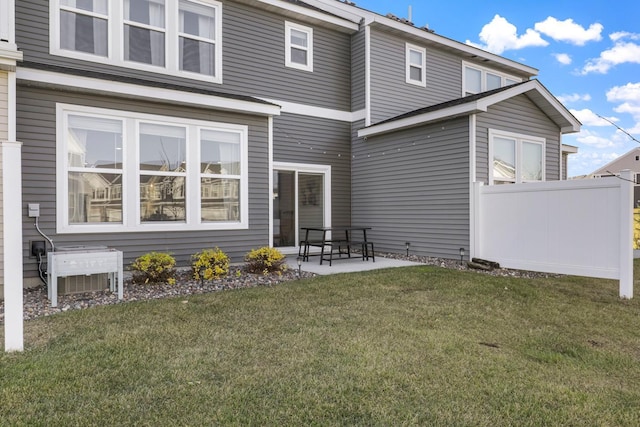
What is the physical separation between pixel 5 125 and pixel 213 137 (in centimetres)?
317

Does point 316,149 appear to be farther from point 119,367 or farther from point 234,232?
point 119,367

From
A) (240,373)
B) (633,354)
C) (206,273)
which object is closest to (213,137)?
(206,273)

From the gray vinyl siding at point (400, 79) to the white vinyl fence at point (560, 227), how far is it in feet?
12.4

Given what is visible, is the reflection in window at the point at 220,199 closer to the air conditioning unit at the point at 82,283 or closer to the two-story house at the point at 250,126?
the two-story house at the point at 250,126

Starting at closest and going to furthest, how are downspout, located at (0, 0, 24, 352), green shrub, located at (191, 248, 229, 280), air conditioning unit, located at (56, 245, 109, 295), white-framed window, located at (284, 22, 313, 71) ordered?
1. downspout, located at (0, 0, 24, 352)
2. air conditioning unit, located at (56, 245, 109, 295)
3. green shrub, located at (191, 248, 229, 280)
4. white-framed window, located at (284, 22, 313, 71)

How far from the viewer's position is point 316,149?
1034cm

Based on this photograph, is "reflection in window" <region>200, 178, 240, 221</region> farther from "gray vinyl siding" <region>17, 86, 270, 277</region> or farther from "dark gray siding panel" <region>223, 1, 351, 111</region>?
"dark gray siding panel" <region>223, 1, 351, 111</region>

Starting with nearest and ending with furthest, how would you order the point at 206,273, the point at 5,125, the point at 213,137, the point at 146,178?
the point at 5,125, the point at 206,273, the point at 146,178, the point at 213,137

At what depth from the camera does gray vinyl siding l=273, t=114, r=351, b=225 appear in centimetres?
981

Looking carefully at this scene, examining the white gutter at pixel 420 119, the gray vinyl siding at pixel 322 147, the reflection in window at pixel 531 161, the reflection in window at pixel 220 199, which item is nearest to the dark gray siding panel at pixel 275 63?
the gray vinyl siding at pixel 322 147

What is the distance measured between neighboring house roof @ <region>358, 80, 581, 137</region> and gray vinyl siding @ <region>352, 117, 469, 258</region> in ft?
0.92

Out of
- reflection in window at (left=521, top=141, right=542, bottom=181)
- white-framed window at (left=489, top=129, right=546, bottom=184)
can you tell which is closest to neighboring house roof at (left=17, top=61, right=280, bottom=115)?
white-framed window at (left=489, top=129, right=546, bottom=184)

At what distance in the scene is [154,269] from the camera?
620 cm

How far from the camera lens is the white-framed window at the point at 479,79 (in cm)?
1258
